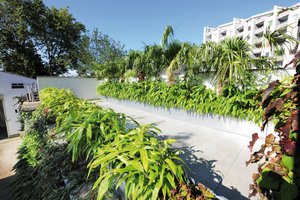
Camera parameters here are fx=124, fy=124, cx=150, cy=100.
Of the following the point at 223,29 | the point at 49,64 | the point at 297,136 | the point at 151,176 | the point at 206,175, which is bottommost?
the point at 206,175

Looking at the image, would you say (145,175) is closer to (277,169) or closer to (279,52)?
(277,169)

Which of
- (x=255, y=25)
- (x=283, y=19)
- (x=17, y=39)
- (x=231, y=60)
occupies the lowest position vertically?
(x=231, y=60)

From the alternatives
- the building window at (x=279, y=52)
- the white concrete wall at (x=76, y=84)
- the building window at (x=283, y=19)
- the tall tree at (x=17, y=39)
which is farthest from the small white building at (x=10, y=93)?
the building window at (x=283, y=19)

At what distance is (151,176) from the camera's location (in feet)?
2.29

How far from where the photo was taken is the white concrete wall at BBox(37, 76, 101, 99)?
7.75 meters

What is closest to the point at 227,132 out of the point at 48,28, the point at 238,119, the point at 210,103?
the point at 238,119

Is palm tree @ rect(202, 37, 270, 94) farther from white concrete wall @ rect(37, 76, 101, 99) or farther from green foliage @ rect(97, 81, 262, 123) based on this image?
white concrete wall @ rect(37, 76, 101, 99)

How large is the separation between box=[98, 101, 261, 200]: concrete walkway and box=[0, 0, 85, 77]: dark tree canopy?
18.7 metres

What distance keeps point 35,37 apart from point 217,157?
20.5 metres

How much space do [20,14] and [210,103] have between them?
19738mm

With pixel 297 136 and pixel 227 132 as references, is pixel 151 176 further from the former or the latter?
pixel 227 132

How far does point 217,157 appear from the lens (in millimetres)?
1877

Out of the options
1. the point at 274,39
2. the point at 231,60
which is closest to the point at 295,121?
the point at 231,60

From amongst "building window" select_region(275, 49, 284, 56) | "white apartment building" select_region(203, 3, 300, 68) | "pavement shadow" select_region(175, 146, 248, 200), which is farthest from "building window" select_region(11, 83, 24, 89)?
"white apartment building" select_region(203, 3, 300, 68)
